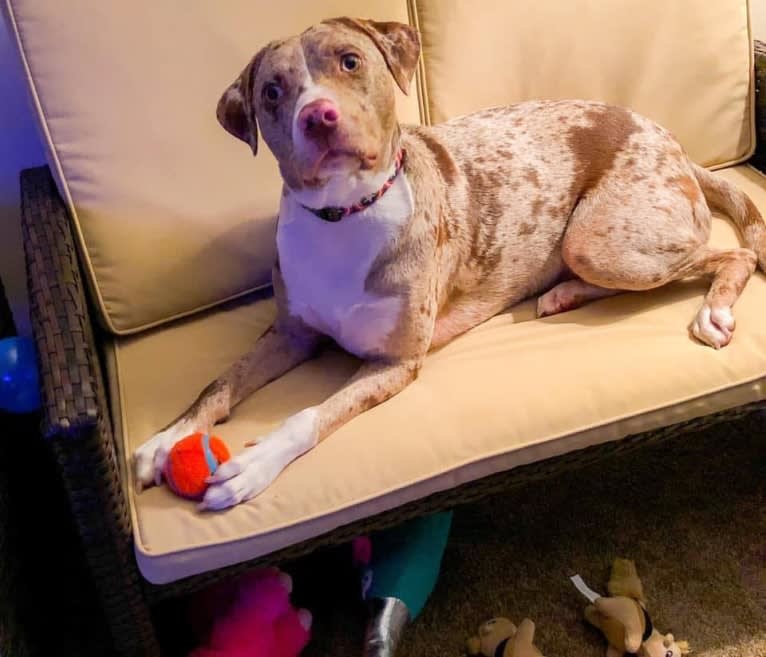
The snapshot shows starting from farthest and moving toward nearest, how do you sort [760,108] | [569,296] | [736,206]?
[760,108]
[736,206]
[569,296]

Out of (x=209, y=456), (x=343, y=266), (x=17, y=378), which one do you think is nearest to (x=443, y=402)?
(x=343, y=266)

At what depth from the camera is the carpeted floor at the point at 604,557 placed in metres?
1.79

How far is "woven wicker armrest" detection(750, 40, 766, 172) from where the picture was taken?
88.1 inches

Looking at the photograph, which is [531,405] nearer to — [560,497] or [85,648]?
[560,497]

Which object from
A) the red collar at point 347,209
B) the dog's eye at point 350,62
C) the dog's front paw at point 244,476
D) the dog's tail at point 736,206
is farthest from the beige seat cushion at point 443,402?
the dog's eye at point 350,62

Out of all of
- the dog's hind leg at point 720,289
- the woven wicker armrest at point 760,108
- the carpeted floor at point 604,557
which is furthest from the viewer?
the woven wicker armrest at point 760,108

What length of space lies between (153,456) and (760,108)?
1746 millimetres

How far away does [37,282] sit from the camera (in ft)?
5.06

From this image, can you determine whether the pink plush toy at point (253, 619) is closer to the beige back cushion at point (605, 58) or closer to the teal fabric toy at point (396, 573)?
the teal fabric toy at point (396, 573)

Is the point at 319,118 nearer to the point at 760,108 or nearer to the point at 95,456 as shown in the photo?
the point at 95,456

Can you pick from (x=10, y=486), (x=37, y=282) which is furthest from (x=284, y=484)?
(x=10, y=486)

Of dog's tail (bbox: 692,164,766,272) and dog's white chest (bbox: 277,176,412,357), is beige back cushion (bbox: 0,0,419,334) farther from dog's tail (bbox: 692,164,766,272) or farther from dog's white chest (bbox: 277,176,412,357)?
dog's tail (bbox: 692,164,766,272)

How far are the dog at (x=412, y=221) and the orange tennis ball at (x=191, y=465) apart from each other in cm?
3

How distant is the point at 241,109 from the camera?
1578 mm
